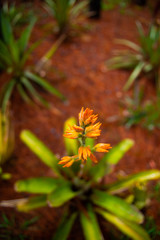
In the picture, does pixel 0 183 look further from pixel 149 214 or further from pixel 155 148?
pixel 155 148

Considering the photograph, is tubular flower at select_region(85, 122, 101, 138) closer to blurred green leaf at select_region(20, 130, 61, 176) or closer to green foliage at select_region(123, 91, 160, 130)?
blurred green leaf at select_region(20, 130, 61, 176)

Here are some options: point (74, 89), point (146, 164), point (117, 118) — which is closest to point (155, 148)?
point (146, 164)

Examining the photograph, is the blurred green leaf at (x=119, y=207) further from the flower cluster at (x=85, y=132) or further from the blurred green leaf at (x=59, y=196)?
the flower cluster at (x=85, y=132)

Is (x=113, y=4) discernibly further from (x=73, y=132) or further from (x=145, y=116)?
(x=73, y=132)

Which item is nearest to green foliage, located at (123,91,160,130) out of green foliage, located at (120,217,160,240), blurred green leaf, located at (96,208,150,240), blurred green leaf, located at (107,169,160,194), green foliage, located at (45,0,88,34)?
blurred green leaf, located at (107,169,160,194)

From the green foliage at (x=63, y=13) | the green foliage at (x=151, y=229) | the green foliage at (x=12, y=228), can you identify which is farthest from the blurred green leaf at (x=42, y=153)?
the green foliage at (x=63, y=13)

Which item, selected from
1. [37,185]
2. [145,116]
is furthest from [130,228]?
[145,116]
